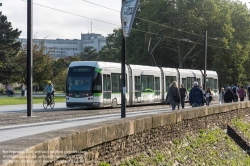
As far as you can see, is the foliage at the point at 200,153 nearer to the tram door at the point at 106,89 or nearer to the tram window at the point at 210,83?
the tram door at the point at 106,89

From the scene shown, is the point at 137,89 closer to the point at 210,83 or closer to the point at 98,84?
the point at 98,84

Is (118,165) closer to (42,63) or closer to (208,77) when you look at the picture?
(208,77)

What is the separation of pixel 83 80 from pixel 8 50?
42.8 metres

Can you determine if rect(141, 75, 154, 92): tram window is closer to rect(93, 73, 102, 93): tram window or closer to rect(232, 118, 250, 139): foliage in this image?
rect(93, 73, 102, 93): tram window

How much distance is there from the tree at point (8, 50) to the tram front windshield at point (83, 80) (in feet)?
117

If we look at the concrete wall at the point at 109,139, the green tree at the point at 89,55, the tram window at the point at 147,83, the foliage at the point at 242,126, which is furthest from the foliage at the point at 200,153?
the green tree at the point at 89,55

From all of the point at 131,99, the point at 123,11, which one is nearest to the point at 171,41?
the point at 131,99

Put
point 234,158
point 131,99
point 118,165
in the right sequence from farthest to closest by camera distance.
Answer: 1. point 131,99
2. point 234,158
3. point 118,165

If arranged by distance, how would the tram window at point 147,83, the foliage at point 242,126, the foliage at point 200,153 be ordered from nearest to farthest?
the foliage at point 200,153
the foliage at point 242,126
the tram window at point 147,83

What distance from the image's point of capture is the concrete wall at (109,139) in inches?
260

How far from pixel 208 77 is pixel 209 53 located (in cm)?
1931

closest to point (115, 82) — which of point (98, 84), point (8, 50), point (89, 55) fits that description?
point (98, 84)

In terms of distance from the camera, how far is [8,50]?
7038 cm

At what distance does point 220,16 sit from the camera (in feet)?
208
